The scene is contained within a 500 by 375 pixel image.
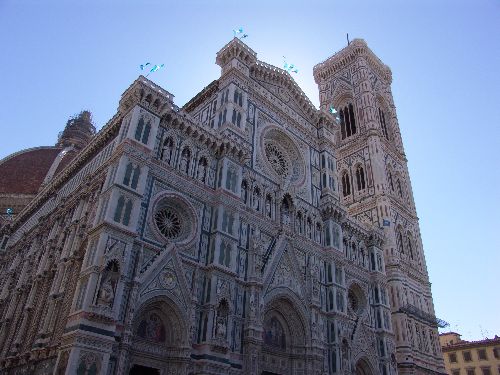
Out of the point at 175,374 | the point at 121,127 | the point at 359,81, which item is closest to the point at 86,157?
the point at 121,127

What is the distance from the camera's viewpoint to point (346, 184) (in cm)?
4191

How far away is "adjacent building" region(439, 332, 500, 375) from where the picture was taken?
49.7m

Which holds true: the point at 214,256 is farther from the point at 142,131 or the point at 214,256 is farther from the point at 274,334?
the point at 142,131

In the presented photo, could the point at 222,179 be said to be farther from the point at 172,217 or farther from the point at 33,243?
the point at 33,243

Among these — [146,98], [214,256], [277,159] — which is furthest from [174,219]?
[277,159]

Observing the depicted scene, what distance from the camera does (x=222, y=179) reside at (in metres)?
22.3

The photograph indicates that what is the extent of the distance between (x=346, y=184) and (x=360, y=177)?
156cm

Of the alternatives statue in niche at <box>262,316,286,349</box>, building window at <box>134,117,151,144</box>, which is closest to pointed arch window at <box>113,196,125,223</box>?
building window at <box>134,117,151,144</box>

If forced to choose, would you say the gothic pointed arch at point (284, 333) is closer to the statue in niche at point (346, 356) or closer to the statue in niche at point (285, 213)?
the statue in niche at point (346, 356)

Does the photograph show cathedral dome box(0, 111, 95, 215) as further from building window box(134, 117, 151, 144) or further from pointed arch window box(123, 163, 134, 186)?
pointed arch window box(123, 163, 134, 186)

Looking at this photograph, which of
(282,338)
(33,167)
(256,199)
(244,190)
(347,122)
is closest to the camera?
(282,338)

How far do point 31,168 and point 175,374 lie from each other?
40.9 m

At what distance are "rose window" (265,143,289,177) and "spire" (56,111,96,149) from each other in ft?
121

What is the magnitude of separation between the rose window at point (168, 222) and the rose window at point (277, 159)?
28.9ft
